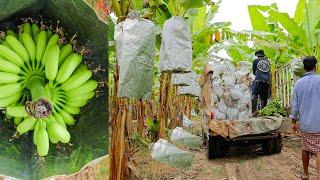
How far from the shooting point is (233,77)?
322 inches

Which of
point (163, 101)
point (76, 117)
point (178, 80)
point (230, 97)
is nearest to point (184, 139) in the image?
point (178, 80)

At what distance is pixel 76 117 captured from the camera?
90.0 inches

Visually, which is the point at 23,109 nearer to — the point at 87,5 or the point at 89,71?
the point at 89,71

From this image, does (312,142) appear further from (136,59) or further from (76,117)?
(76,117)

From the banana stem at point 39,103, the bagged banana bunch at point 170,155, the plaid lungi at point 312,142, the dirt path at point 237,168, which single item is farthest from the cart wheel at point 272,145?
the banana stem at point 39,103

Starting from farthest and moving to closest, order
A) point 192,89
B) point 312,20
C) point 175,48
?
point 312,20
point 192,89
point 175,48

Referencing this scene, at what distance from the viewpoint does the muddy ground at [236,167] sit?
21.6ft

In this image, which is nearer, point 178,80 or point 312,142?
point 312,142

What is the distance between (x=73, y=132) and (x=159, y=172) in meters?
4.98

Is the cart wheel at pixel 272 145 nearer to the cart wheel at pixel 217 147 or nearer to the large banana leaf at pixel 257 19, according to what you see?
the cart wheel at pixel 217 147

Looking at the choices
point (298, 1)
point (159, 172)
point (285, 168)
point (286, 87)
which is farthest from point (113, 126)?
point (286, 87)

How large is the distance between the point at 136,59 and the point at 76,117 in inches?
51.9

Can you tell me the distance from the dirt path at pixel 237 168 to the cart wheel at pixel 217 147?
0.12 meters

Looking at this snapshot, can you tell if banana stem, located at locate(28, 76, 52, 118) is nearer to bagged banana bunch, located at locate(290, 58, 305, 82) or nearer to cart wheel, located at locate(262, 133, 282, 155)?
cart wheel, located at locate(262, 133, 282, 155)
